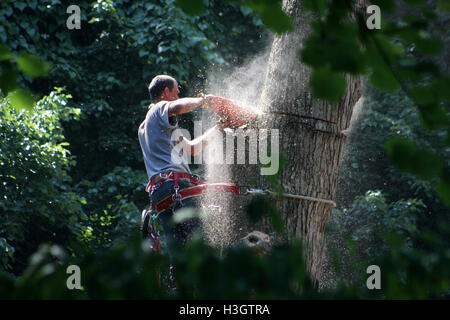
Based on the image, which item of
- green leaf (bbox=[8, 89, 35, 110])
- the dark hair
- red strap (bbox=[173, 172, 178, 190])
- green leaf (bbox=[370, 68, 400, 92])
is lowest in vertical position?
green leaf (bbox=[370, 68, 400, 92])

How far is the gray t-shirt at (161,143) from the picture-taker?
408 cm

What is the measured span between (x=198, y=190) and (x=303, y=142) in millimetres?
781

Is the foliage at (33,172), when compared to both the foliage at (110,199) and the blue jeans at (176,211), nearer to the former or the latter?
the foliage at (110,199)

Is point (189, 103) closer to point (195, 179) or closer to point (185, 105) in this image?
point (185, 105)

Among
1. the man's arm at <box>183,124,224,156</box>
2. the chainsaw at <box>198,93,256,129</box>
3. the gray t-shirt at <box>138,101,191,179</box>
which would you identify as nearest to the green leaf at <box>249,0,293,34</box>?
→ the chainsaw at <box>198,93,256,129</box>

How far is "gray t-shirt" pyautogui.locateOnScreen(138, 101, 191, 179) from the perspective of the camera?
4082 millimetres

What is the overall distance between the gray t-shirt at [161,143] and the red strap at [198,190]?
217 mm

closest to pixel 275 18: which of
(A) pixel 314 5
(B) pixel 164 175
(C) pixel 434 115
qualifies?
(A) pixel 314 5

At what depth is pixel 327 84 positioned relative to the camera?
144 centimetres

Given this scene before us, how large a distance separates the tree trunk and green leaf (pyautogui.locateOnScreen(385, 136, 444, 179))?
1.94m

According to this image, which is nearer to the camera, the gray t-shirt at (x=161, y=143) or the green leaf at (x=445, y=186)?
the green leaf at (x=445, y=186)

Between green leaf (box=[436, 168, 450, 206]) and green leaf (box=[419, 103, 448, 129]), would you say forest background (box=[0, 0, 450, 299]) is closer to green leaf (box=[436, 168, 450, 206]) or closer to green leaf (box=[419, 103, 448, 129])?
green leaf (box=[436, 168, 450, 206])

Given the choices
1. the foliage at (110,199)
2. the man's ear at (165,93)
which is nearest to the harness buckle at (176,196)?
the man's ear at (165,93)
